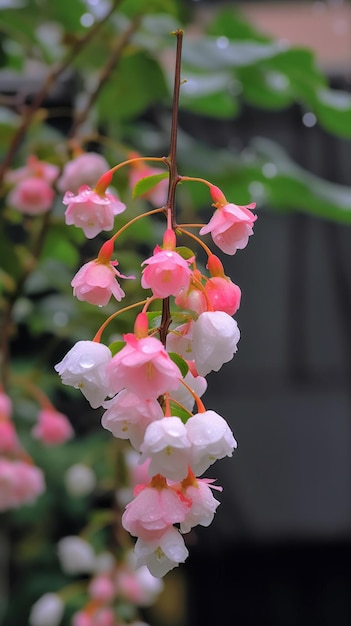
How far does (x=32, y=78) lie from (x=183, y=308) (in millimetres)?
1094

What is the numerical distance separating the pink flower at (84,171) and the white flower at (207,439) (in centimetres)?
37

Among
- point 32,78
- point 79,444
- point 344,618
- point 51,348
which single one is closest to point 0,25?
point 51,348

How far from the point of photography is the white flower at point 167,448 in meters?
0.33

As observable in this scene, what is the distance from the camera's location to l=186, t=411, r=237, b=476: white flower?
0.35m

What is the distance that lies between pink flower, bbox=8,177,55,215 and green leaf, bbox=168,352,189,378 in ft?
1.46

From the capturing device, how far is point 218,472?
186 cm

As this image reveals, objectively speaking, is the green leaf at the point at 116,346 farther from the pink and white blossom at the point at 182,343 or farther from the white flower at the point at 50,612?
the white flower at the point at 50,612

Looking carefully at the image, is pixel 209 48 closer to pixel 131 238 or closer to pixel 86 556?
pixel 131 238

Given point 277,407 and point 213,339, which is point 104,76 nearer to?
point 213,339

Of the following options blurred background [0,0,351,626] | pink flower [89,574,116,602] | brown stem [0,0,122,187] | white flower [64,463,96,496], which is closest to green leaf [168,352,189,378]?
brown stem [0,0,122,187]

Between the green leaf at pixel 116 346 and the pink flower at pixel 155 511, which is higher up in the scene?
the green leaf at pixel 116 346

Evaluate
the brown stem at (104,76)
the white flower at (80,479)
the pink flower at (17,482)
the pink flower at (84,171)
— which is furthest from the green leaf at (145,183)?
the white flower at (80,479)

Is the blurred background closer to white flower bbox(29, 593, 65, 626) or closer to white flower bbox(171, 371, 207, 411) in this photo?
white flower bbox(29, 593, 65, 626)

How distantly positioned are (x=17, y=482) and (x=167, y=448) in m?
0.56
